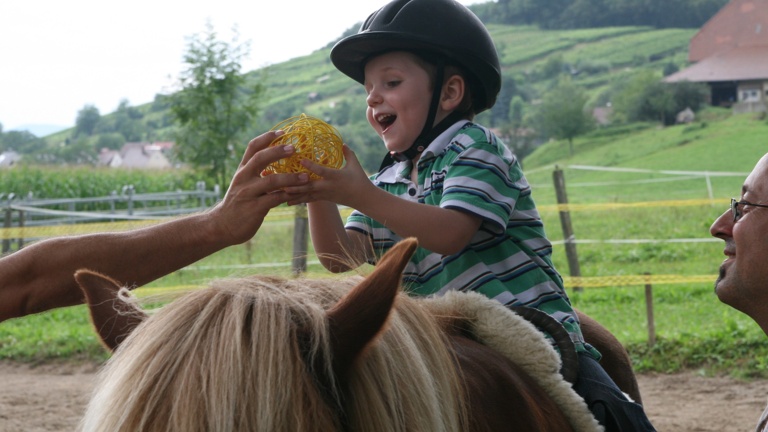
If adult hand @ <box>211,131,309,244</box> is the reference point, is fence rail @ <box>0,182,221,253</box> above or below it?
below

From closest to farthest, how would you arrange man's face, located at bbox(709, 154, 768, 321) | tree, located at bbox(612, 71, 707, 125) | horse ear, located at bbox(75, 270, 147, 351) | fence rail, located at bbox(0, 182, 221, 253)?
horse ear, located at bbox(75, 270, 147, 351), man's face, located at bbox(709, 154, 768, 321), fence rail, located at bbox(0, 182, 221, 253), tree, located at bbox(612, 71, 707, 125)

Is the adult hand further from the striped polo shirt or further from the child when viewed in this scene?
the striped polo shirt

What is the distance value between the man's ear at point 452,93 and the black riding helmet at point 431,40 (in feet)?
0.11

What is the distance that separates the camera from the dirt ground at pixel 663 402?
5461 millimetres


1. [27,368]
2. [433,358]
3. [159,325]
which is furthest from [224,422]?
[27,368]

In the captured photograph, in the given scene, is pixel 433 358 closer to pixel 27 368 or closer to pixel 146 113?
pixel 27 368

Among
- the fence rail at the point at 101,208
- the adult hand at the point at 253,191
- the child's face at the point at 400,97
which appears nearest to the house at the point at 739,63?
the fence rail at the point at 101,208

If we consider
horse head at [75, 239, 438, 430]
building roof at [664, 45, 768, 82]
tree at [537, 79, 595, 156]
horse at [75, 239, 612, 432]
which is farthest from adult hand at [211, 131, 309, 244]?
building roof at [664, 45, 768, 82]

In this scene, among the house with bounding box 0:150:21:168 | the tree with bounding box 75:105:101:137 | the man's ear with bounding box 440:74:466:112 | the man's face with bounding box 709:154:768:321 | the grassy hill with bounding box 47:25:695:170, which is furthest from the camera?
the tree with bounding box 75:105:101:137

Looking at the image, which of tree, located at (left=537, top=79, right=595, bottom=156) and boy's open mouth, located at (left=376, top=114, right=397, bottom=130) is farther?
tree, located at (left=537, top=79, right=595, bottom=156)

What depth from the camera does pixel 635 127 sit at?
4738 cm

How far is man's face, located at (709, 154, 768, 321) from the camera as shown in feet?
6.11

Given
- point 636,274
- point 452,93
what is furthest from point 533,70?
point 452,93

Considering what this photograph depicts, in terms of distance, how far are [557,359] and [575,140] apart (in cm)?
Answer: 4819
